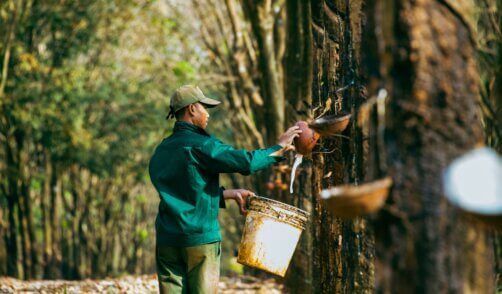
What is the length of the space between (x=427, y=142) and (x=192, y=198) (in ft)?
10.2

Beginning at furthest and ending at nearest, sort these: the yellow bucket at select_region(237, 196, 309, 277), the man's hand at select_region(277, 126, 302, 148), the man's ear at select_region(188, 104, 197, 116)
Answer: the man's ear at select_region(188, 104, 197, 116), the yellow bucket at select_region(237, 196, 309, 277), the man's hand at select_region(277, 126, 302, 148)

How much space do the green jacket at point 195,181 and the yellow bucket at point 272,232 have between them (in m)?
0.30

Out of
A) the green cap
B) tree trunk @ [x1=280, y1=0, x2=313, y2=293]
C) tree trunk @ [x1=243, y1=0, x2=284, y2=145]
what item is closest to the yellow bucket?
the green cap

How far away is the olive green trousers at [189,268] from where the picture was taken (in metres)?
6.34

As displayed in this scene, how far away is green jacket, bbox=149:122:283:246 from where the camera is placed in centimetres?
624

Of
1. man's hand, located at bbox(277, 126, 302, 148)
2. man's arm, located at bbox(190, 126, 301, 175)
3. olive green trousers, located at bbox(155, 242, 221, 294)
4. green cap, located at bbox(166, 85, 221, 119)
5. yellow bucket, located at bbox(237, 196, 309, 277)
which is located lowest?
olive green trousers, located at bbox(155, 242, 221, 294)

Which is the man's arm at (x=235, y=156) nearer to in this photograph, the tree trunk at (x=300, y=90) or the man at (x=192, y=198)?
the man at (x=192, y=198)

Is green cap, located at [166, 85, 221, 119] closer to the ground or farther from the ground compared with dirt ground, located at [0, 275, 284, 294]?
farther from the ground

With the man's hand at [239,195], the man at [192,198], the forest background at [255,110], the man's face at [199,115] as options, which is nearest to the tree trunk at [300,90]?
the forest background at [255,110]

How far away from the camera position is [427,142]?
3.44 m

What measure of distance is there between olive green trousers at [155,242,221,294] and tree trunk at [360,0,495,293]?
289cm

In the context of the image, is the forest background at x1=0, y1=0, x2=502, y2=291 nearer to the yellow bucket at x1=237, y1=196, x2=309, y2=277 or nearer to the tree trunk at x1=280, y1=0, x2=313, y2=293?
the tree trunk at x1=280, y1=0, x2=313, y2=293

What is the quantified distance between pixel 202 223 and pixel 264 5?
7.74 metres

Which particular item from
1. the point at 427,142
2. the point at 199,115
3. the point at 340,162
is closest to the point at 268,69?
the point at 199,115
